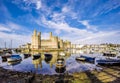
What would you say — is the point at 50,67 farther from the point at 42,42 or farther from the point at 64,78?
the point at 42,42

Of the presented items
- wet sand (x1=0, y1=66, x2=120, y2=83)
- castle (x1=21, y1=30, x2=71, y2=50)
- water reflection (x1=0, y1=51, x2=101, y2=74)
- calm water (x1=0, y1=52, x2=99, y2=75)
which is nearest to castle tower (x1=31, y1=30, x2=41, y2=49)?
castle (x1=21, y1=30, x2=71, y2=50)

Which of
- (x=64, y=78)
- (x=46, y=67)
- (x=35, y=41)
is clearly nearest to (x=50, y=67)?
(x=46, y=67)

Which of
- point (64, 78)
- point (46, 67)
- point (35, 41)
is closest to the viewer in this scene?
point (64, 78)

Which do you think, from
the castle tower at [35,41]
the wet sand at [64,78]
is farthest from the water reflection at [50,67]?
the castle tower at [35,41]

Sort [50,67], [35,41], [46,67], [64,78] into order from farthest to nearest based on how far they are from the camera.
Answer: [35,41] < [46,67] < [50,67] < [64,78]

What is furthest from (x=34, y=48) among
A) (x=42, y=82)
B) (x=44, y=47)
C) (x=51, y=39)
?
(x=42, y=82)

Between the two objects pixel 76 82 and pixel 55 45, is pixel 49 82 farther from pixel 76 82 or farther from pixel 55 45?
pixel 55 45

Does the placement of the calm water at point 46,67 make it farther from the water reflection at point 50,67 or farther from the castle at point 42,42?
the castle at point 42,42

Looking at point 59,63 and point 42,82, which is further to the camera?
point 59,63

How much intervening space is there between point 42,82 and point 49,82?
1.09 metres

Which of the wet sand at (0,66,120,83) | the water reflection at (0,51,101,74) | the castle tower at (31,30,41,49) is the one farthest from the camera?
the castle tower at (31,30,41,49)

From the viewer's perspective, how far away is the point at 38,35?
7362 inches

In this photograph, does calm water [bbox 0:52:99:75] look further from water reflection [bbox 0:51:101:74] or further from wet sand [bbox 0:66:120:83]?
wet sand [bbox 0:66:120:83]

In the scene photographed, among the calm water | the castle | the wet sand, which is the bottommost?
the calm water
